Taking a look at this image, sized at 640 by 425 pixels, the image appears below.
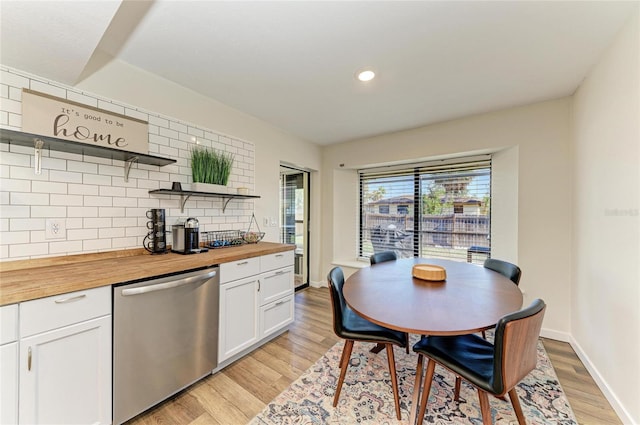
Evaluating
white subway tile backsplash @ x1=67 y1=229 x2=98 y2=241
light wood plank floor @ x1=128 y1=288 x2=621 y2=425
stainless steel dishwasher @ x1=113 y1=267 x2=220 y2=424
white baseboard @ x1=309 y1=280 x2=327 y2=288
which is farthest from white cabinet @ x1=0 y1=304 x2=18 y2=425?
white baseboard @ x1=309 y1=280 x2=327 y2=288

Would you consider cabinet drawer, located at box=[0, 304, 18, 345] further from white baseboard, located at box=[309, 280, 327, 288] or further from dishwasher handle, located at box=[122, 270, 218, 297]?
white baseboard, located at box=[309, 280, 327, 288]

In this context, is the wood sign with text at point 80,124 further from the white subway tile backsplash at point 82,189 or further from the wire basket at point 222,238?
the wire basket at point 222,238

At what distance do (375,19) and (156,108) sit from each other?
1.95m

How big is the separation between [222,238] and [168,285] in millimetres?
1102

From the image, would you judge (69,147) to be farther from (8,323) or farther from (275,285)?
(275,285)

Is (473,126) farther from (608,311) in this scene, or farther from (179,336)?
(179,336)

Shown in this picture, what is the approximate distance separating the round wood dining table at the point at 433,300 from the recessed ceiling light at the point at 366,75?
1730 mm

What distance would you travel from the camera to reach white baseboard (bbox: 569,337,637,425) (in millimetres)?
1495

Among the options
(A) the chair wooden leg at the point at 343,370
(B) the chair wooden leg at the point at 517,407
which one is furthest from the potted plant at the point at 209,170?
(B) the chair wooden leg at the point at 517,407

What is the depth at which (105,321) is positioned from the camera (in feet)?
4.46

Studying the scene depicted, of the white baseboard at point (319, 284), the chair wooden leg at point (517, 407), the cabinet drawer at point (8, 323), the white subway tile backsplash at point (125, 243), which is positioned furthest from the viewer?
the white baseboard at point (319, 284)

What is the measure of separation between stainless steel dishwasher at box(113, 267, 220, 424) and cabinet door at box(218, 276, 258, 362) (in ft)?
0.24

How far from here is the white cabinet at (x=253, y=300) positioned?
2.00 m

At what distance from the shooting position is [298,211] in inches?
169
